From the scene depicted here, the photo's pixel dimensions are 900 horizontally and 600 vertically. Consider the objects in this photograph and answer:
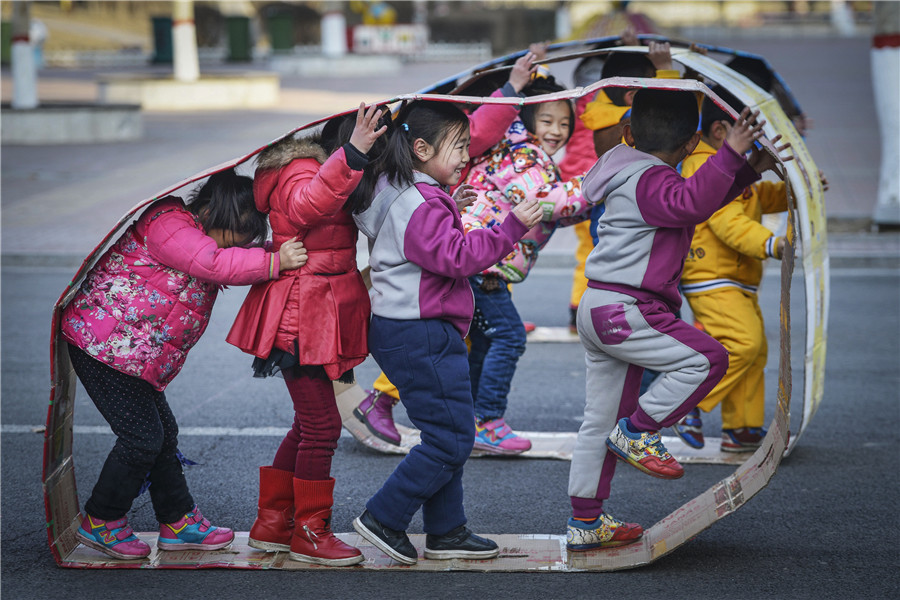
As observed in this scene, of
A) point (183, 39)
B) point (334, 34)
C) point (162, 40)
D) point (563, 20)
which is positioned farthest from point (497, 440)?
point (563, 20)

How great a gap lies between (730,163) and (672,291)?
50cm

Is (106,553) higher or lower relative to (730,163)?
lower

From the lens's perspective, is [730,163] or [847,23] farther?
[847,23]

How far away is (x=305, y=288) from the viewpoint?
3.43 metres

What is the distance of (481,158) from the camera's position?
182 inches

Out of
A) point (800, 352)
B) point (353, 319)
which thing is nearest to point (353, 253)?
point (353, 319)

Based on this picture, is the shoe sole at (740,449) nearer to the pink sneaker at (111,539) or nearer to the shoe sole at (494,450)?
the shoe sole at (494,450)

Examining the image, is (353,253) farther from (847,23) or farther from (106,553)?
(847,23)

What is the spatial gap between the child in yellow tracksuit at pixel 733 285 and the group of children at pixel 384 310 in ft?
3.07

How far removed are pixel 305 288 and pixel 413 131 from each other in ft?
2.06

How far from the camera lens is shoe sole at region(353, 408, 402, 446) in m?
→ 4.86

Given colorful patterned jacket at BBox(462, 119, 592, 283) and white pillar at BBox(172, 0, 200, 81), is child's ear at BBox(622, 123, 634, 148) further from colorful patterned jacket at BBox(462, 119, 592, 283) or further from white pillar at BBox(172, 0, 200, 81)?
white pillar at BBox(172, 0, 200, 81)

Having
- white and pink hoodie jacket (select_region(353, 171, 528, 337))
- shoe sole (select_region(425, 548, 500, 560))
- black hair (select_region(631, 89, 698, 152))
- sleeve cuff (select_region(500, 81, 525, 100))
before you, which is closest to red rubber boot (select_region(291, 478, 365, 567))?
shoe sole (select_region(425, 548, 500, 560))

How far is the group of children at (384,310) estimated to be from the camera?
133 inches
